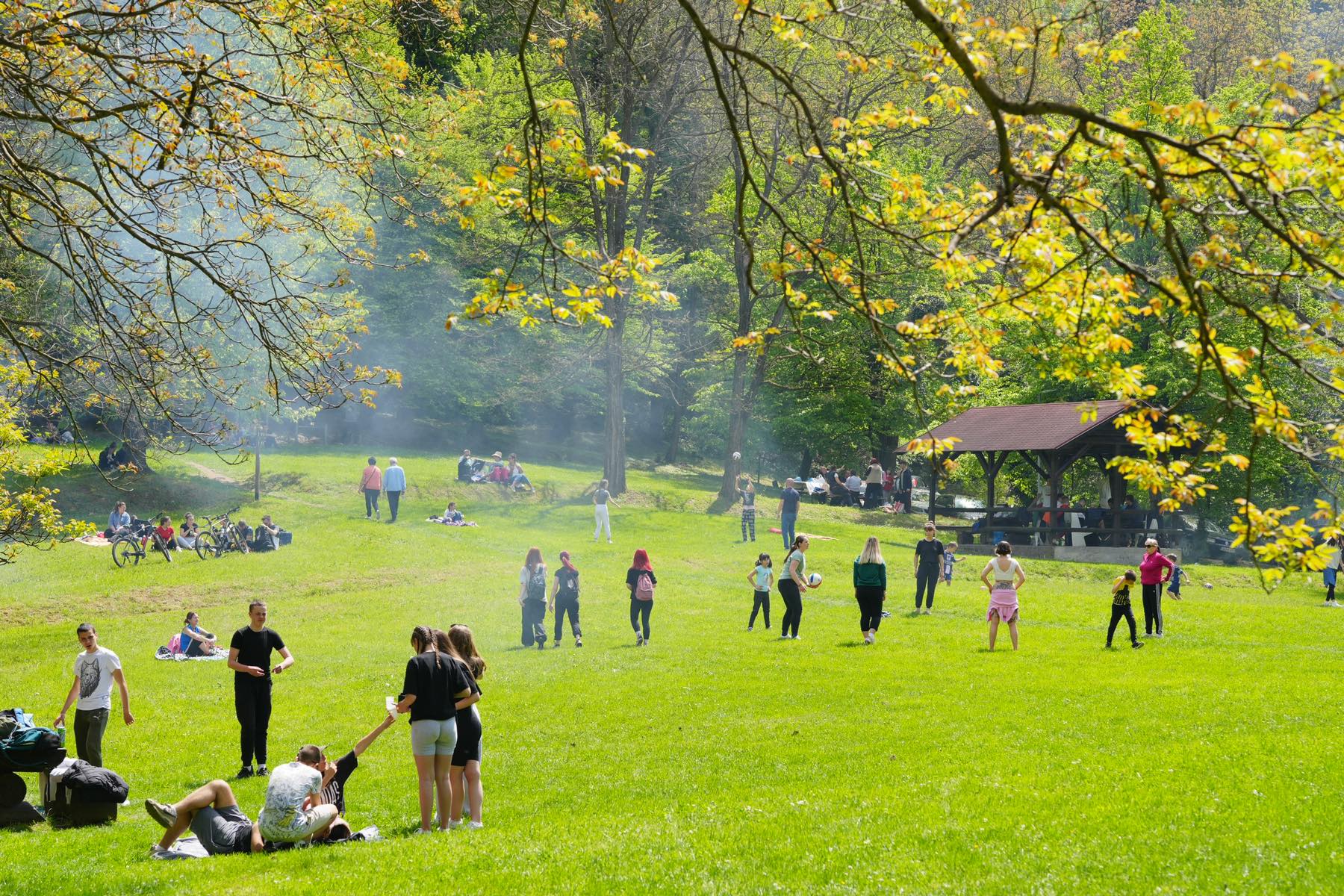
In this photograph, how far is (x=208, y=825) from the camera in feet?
32.6

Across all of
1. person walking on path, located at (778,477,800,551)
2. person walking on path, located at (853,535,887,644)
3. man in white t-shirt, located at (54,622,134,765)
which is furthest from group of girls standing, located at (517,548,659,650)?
person walking on path, located at (778,477,800,551)

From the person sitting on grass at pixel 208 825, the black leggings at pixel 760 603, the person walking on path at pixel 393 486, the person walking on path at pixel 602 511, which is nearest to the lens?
the person sitting on grass at pixel 208 825

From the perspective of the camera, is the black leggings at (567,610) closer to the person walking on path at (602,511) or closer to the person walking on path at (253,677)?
the person walking on path at (253,677)

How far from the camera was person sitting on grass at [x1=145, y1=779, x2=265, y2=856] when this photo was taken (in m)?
9.80

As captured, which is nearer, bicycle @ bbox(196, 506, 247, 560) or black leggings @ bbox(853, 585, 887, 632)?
black leggings @ bbox(853, 585, 887, 632)

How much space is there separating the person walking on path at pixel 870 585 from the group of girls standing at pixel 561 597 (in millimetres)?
3438

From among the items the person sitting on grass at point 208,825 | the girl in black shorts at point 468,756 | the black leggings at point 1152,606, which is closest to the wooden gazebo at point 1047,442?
the black leggings at point 1152,606

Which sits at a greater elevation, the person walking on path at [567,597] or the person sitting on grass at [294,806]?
the person walking on path at [567,597]

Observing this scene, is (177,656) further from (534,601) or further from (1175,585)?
(1175,585)

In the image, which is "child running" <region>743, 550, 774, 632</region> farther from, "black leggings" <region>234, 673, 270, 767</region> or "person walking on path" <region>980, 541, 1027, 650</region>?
"black leggings" <region>234, 673, 270, 767</region>

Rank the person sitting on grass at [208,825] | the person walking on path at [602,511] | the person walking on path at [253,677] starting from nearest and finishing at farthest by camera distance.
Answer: the person sitting on grass at [208,825] < the person walking on path at [253,677] < the person walking on path at [602,511]

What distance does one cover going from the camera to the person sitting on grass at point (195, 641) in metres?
20.4

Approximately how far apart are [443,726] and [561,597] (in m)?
10.6

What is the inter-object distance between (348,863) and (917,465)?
55.5m
